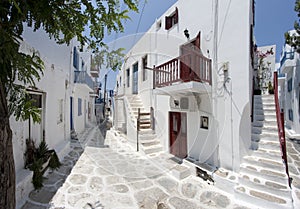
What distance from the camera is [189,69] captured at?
4949mm

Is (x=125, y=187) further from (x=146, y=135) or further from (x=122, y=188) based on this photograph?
(x=146, y=135)

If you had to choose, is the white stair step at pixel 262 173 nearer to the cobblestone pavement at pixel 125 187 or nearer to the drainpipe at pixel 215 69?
the cobblestone pavement at pixel 125 187

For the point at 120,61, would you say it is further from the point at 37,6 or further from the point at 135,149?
the point at 135,149

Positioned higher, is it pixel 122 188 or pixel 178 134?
pixel 178 134

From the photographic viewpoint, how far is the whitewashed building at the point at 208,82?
4.62 meters

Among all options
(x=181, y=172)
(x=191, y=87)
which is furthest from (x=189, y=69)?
(x=181, y=172)

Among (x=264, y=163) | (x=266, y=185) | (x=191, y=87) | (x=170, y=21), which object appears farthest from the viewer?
(x=170, y=21)

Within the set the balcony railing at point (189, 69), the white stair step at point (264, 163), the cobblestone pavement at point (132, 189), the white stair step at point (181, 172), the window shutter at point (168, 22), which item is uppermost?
the window shutter at point (168, 22)

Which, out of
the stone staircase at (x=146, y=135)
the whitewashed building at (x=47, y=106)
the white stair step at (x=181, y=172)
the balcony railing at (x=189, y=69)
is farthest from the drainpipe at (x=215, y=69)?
the whitewashed building at (x=47, y=106)

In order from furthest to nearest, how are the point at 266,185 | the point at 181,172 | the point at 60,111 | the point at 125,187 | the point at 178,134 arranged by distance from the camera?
1. the point at 60,111
2. the point at 178,134
3. the point at 181,172
4. the point at 125,187
5. the point at 266,185

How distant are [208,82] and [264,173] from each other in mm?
2919

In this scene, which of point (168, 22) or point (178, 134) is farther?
point (168, 22)

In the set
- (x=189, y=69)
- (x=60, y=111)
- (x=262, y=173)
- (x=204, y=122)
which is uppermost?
(x=189, y=69)

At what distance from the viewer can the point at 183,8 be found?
6.81 m
